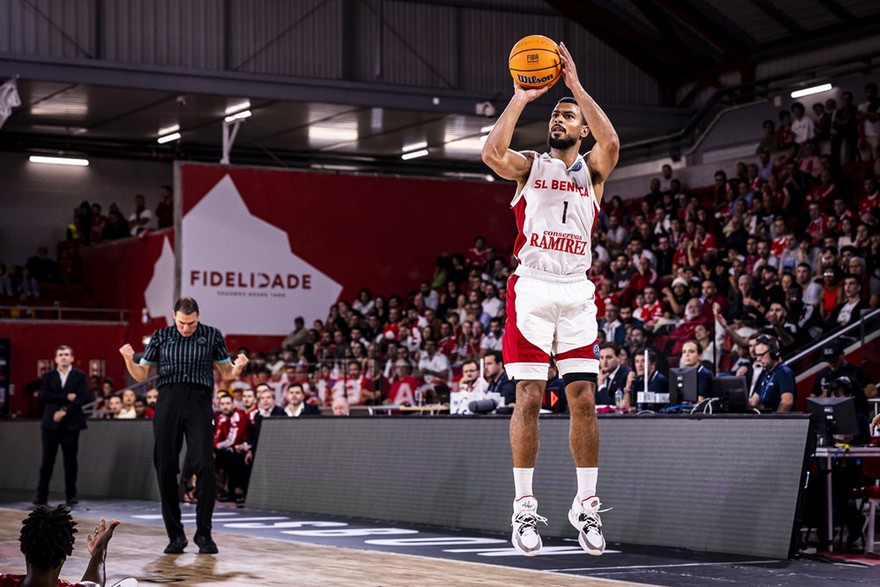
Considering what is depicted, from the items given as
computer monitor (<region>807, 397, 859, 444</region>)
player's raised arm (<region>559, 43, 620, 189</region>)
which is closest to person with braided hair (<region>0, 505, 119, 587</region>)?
player's raised arm (<region>559, 43, 620, 189</region>)

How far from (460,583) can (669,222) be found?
1607 centimetres

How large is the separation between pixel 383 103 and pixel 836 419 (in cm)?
1627

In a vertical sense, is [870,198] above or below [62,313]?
above

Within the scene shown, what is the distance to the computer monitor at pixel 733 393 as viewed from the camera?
11.2 meters

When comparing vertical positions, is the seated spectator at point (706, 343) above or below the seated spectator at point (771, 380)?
above

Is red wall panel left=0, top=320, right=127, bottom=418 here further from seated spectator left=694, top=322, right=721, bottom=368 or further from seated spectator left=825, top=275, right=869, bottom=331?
seated spectator left=825, top=275, right=869, bottom=331

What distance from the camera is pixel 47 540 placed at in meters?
4.32

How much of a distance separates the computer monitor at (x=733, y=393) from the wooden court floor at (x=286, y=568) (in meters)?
3.11

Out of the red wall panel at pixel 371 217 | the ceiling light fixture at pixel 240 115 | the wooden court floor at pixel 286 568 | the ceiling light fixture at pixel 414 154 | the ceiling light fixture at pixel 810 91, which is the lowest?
the wooden court floor at pixel 286 568

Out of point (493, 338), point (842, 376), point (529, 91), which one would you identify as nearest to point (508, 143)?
A: point (529, 91)

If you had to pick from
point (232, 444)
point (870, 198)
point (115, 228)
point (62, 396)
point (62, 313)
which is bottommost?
point (232, 444)

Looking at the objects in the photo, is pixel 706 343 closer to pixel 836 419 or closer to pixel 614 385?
pixel 614 385

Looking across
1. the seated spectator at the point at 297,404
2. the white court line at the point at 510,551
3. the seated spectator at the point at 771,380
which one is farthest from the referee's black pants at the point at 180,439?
the seated spectator at the point at 297,404

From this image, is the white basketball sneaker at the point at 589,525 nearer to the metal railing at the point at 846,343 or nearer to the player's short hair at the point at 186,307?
the player's short hair at the point at 186,307
